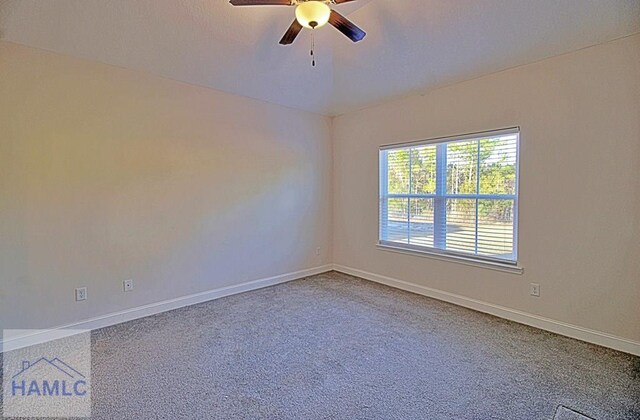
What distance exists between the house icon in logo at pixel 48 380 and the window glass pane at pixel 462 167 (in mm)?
3760

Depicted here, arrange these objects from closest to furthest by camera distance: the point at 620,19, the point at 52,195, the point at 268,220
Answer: the point at 620,19 < the point at 52,195 < the point at 268,220

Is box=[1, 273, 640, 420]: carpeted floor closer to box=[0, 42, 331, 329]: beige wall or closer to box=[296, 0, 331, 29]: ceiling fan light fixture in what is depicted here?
box=[0, 42, 331, 329]: beige wall

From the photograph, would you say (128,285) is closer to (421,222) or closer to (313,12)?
(313,12)

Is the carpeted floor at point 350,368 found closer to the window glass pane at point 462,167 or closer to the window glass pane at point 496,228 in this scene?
the window glass pane at point 496,228

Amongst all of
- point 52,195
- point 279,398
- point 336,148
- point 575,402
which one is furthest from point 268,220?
point 575,402

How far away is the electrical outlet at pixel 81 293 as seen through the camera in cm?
306

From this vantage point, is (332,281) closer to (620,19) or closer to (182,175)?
(182,175)

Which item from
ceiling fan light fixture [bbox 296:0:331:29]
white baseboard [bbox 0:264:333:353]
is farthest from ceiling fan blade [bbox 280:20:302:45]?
white baseboard [bbox 0:264:333:353]

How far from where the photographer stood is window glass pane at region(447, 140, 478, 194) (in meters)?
3.59

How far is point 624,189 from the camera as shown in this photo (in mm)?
2611

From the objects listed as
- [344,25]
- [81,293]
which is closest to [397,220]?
Result: [344,25]

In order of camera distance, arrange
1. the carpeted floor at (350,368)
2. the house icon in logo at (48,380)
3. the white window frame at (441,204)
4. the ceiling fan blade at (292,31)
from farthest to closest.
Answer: the white window frame at (441,204) → the ceiling fan blade at (292,31) → the house icon in logo at (48,380) → the carpeted floor at (350,368)

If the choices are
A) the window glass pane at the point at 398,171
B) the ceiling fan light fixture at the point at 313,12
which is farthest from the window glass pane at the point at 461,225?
the ceiling fan light fixture at the point at 313,12

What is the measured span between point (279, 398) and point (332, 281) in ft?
8.64
